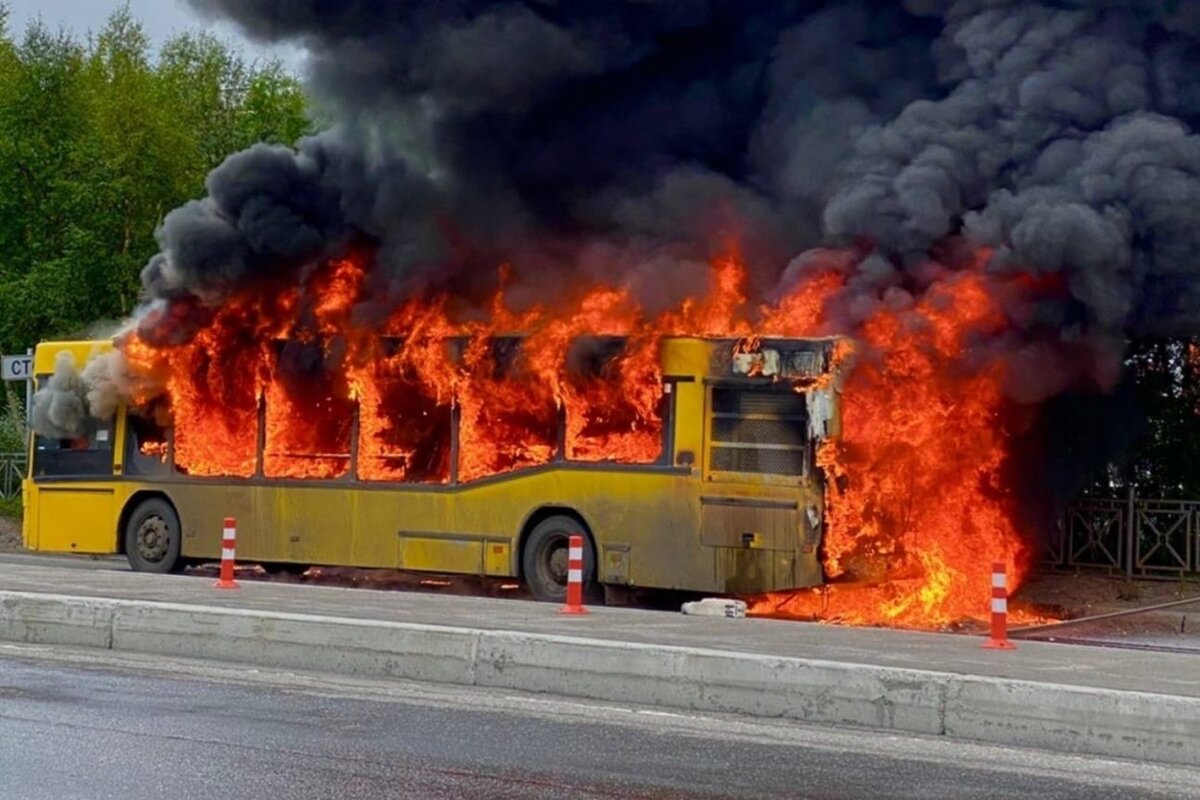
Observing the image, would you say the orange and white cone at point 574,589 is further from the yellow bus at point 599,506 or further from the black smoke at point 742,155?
the black smoke at point 742,155

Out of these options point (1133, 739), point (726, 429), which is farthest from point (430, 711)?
point (726, 429)

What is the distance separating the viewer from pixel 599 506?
16.7 meters

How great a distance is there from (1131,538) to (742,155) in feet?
19.7

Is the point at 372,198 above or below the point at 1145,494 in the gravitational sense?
above

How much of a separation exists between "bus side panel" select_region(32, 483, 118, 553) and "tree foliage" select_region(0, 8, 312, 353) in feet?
48.5

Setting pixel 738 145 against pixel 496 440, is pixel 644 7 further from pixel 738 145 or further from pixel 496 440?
pixel 496 440

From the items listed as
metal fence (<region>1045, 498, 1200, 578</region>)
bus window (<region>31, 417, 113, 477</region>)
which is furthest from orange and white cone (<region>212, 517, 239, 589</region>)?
metal fence (<region>1045, 498, 1200, 578</region>)

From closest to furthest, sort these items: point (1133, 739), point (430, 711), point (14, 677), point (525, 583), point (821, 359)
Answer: point (1133, 739) → point (430, 711) → point (14, 677) → point (821, 359) → point (525, 583)

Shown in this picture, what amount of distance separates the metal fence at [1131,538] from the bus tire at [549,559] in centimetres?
614

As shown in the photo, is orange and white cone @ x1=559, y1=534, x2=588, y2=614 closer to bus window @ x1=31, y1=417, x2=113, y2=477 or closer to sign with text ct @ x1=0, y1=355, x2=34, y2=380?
bus window @ x1=31, y1=417, x2=113, y2=477

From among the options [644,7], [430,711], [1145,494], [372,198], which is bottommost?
[430,711]

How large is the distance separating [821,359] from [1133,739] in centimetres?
682

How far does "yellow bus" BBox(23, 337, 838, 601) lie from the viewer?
15.8 m

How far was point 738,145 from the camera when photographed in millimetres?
20844
